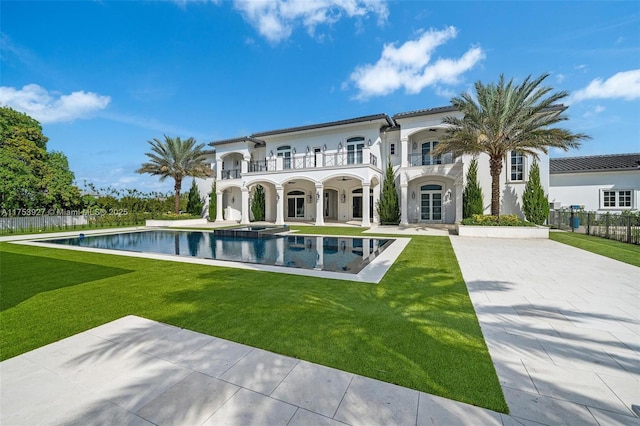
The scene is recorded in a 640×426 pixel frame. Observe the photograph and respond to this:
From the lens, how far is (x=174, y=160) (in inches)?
1006

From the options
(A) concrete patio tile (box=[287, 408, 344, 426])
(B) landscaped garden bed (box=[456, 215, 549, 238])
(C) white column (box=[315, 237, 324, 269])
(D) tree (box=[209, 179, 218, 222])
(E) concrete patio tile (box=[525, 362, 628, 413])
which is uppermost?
(D) tree (box=[209, 179, 218, 222])

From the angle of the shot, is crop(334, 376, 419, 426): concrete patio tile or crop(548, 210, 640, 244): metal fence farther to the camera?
crop(548, 210, 640, 244): metal fence

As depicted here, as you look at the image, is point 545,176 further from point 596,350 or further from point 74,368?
point 74,368

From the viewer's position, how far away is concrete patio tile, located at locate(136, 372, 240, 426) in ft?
7.18

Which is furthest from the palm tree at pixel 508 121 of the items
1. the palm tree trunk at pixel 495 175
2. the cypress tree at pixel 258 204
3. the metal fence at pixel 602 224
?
the cypress tree at pixel 258 204

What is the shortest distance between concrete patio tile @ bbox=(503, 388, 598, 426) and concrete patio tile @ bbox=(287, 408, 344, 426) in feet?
4.90

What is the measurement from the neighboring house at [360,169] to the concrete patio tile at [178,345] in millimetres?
16780

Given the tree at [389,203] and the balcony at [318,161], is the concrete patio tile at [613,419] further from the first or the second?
the tree at [389,203]

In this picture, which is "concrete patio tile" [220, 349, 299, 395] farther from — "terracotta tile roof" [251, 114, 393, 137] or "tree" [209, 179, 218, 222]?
"tree" [209, 179, 218, 222]

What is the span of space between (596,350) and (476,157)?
1798 cm

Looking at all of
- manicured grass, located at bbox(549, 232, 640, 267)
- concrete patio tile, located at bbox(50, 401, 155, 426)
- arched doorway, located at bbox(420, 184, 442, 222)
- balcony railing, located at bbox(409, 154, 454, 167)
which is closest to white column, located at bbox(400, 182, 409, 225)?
balcony railing, located at bbox(409, 154, 454, 167)

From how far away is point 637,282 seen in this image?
20.3 ft

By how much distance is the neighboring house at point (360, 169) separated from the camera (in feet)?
62.7

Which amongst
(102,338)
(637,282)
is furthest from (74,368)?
(637,282)
